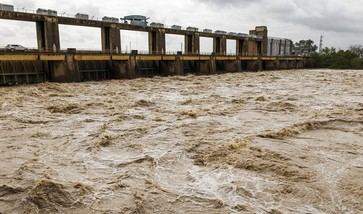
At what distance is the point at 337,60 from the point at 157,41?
4230cm

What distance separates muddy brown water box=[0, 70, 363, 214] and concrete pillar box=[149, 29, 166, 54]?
28.8 metres

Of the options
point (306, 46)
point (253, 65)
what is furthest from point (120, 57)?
point (306, 46)

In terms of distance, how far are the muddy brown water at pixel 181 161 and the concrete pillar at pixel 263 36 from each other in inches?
2174

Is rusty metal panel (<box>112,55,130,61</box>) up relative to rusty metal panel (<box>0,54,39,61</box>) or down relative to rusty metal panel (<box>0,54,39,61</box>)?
down

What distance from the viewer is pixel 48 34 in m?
29.8

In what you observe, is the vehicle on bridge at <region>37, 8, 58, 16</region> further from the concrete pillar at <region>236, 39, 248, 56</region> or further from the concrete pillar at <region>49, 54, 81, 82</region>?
the concrete pillar at <region>236, 39, 248, 56</region>

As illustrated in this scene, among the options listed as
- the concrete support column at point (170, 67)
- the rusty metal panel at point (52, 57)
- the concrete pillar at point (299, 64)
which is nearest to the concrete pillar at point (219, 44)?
the concrete support column at point (170, 67)

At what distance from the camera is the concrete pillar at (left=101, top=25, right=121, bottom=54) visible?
36.2 m

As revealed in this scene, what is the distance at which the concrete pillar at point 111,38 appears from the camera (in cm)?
3619

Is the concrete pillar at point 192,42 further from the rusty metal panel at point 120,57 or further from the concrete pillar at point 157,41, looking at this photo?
the rusty metal panel at point 120,57

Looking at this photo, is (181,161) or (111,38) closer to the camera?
(181,161)

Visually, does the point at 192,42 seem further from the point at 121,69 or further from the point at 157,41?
the point at 121,69

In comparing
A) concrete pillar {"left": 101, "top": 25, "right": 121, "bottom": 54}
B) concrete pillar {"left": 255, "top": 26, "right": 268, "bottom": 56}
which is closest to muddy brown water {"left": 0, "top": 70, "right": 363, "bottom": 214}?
concrete pillar {"left": 101, "top": 25, "right": 121, "bottom": 54}

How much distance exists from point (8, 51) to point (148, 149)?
56.3ft
